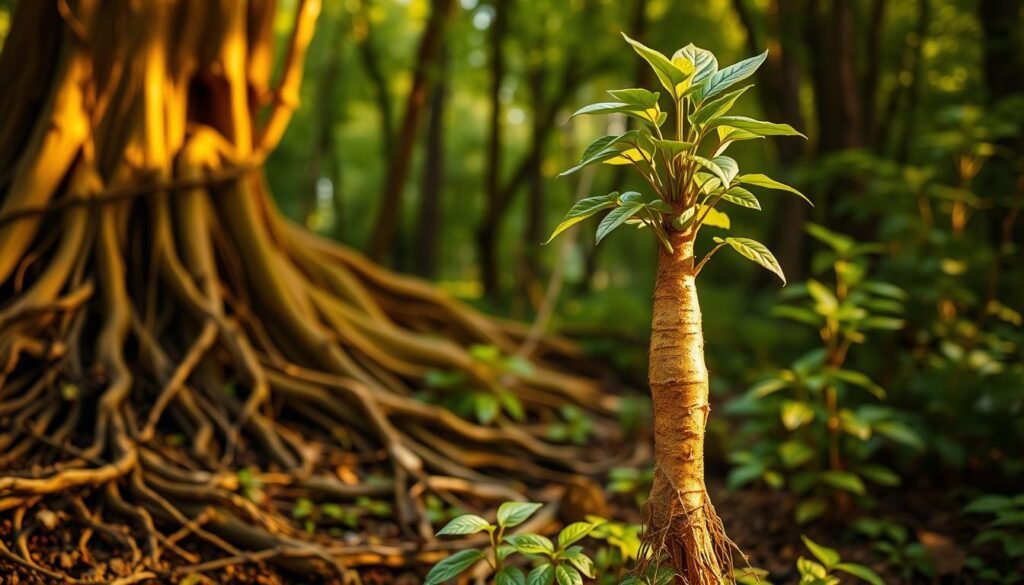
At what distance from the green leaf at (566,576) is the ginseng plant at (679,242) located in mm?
211

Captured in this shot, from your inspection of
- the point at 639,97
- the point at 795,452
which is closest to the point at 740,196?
the point at 639,97

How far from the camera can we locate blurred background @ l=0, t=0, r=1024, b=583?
3488 mm

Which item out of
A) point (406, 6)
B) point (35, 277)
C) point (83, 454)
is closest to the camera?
point (83, 454)

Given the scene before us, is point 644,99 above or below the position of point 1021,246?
above

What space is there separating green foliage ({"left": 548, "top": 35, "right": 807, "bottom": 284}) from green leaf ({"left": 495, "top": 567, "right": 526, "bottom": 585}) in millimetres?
924

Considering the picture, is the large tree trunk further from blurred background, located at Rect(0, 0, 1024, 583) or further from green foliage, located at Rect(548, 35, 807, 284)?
green foliage, located at Rect(548, 35, 807, 284)

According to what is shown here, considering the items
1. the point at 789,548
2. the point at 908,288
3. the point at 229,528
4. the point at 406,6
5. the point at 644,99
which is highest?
the point at 406,6

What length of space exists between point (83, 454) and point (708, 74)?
103 inches

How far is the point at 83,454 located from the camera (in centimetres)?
301

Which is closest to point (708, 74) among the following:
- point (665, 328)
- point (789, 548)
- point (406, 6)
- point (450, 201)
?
point (665, 328)

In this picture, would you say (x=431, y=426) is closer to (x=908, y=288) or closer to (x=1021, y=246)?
(x=908, y=288)

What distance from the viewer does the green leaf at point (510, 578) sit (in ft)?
6.83

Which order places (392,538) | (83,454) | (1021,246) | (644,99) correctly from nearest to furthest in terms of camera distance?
(644,99) < (83,454) < (392,538) < (1021,246)

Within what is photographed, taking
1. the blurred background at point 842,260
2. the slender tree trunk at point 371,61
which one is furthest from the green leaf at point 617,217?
the slender tree trunk at point 371,61
